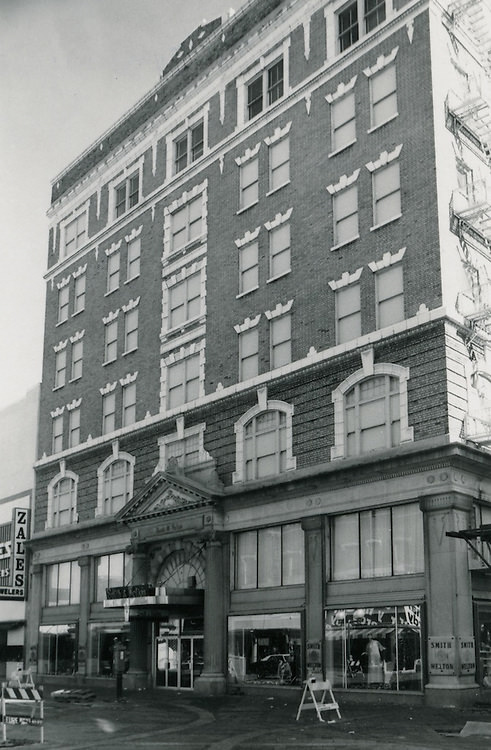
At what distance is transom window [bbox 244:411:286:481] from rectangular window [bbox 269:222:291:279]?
19.6ft

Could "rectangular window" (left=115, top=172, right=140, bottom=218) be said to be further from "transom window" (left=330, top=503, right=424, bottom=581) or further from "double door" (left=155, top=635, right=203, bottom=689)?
"transom window" (left=330, top=503, right=424, bottom=581)

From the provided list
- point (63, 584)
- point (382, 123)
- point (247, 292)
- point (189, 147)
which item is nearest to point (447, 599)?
point (247, 292)

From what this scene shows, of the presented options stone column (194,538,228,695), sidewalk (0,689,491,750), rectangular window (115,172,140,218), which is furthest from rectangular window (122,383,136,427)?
sidewalk (0,689,491,750)

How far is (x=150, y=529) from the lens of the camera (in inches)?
1601

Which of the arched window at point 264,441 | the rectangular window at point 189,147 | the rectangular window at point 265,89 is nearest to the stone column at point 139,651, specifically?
the arched window at point 264,441

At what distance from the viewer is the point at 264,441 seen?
1449 inches

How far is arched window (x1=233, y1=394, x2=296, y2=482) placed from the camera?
1410 inches

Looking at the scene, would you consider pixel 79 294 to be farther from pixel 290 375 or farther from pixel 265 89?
pixel 290 375

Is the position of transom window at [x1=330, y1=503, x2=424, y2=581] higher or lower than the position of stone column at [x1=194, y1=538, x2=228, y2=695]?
higher

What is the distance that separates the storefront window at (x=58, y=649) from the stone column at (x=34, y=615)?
319mm

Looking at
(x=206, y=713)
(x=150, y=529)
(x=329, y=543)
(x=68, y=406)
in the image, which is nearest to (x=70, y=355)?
(x=68, y=406)

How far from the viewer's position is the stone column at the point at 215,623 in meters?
35.9

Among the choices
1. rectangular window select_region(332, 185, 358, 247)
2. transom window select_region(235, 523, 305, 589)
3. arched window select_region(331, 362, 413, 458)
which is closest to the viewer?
arched window select_region(331, 362, 413, 458)

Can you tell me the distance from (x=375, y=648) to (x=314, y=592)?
319cm
